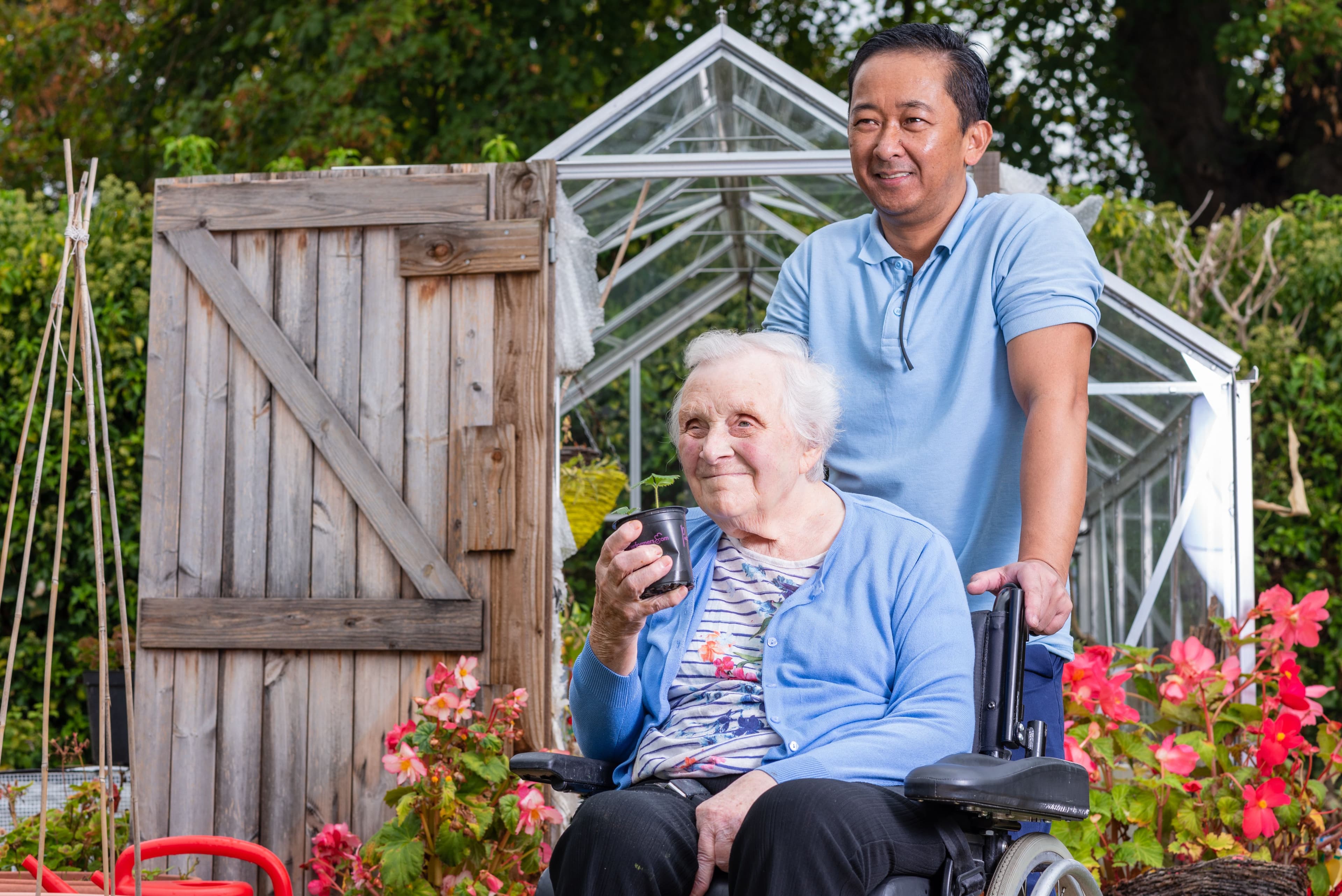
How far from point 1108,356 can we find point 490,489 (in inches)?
92.7

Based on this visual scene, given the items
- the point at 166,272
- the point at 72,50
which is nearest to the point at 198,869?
the point at 166,272

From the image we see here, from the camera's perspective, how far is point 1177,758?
9.42 feet

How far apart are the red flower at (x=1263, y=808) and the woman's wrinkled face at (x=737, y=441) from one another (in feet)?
5.54

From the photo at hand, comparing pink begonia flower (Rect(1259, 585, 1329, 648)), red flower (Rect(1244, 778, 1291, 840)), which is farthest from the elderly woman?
pink begonia flower (Rect(1259, 585, 1329, 648))

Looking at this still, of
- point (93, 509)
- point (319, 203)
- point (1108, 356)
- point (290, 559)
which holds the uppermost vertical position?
point (319, 203)

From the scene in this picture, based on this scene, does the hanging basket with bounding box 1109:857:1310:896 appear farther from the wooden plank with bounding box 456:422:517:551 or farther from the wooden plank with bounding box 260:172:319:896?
the wooden plank with bounding box 260:172:319:896

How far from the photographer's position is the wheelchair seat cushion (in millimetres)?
1418

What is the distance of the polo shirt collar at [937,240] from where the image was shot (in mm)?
1958

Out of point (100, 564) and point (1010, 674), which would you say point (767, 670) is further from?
point (100, 564)

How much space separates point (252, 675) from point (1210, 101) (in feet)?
27.9

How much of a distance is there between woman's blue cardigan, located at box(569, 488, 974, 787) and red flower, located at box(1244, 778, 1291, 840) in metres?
1.50

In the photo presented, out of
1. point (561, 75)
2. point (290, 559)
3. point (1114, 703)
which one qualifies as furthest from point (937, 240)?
point (561, 75)

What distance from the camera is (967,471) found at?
1893mm

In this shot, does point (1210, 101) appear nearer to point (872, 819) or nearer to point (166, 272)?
point (166, 272)
